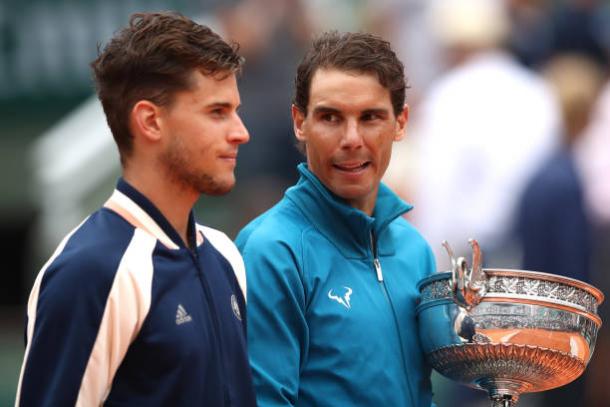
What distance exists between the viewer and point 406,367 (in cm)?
486

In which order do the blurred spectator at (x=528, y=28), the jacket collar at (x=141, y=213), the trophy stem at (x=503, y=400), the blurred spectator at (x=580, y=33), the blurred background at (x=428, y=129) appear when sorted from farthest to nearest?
1. the blurred spectator at (x=528, y=28)
2. the blurred spectator at (x=580, y=33)
3. the blurred background at (x=428, y=129)
4. the trophy stem at (x=503, y=400)
5. the jacket collar at (x=141, y=213)

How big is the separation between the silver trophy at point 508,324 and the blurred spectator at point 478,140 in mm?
3498

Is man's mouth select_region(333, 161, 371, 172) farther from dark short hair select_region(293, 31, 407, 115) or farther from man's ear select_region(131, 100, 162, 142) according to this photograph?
man's ear select_region(131, 100, 162, 142)

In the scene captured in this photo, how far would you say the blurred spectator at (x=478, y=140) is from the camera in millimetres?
8602

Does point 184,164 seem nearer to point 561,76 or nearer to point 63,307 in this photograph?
point 63,307

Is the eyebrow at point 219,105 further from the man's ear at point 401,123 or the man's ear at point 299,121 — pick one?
the man's ear at point 401,123

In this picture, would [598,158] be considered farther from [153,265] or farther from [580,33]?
[153,265]

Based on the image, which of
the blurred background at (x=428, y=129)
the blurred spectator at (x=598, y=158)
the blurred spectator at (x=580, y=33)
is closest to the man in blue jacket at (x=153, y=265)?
the blurred background at (x=428, y=129)

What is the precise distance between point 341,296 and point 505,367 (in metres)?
0.53

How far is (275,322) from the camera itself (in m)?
4.67

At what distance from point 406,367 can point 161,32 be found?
135 centimetres

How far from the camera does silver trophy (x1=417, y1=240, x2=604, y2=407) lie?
15.3 ft

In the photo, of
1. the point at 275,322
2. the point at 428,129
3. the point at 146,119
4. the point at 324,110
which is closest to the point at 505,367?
the point at 275,322

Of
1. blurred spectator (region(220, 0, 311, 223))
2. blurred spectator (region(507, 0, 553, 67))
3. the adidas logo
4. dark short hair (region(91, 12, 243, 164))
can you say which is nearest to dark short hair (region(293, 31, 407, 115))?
dark short hair (region(91, 12, 243, 164))
